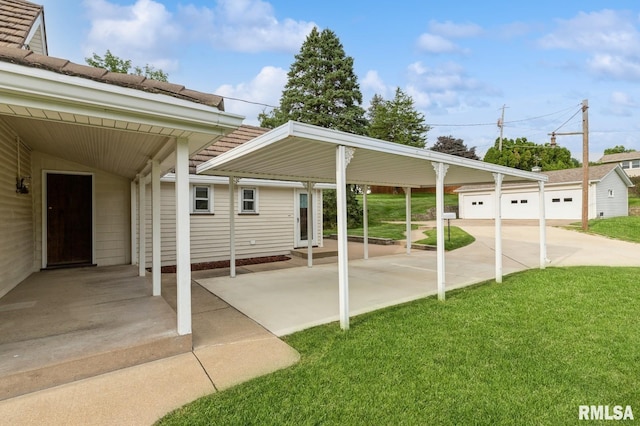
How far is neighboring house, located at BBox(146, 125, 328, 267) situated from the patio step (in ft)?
18.1

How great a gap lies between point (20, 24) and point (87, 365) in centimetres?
539

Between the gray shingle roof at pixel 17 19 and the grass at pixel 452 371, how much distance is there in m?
4.78

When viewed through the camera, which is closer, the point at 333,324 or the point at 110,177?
the point at 333,324

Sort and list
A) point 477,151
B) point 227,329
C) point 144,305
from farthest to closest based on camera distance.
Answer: point 477,151
point 144,305
point 227,329

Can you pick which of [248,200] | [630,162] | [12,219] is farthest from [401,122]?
[12,219]

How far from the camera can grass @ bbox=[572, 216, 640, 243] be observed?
43.5 ft

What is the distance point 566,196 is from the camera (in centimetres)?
2023

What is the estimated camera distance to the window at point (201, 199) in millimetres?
9135

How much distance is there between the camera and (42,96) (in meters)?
2.52

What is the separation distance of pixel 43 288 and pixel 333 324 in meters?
5.08

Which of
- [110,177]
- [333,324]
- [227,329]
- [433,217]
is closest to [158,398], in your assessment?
[227,329]

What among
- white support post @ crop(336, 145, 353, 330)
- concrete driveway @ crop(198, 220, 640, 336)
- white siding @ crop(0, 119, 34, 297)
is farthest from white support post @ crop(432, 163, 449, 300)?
white siding @ crop(0, 119, 34, 297)

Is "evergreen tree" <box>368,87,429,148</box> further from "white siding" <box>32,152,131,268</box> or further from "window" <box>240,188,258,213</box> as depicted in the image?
"white siding" <box>32,152,131,268</box>

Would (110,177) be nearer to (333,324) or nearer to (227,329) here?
(227,329)
